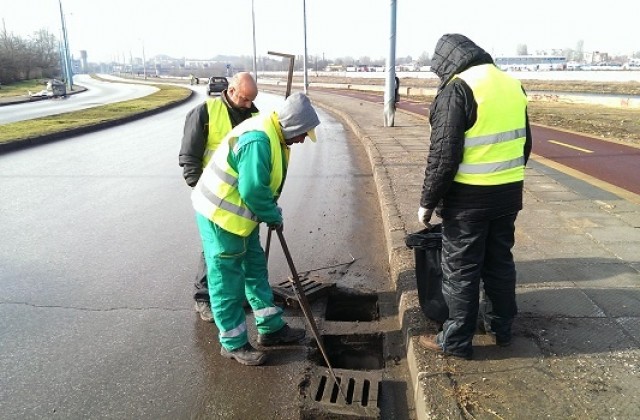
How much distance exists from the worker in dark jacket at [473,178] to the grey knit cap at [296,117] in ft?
2.39

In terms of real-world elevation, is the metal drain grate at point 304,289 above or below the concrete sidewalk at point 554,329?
below

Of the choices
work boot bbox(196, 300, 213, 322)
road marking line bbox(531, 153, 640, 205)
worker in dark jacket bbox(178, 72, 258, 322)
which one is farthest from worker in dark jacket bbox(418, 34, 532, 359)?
road marking line bbox(531, 153, 640, 205)

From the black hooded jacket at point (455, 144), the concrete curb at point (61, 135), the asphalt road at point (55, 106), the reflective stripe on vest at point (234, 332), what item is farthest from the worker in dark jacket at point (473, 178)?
the asphalt road at point (55, 106)

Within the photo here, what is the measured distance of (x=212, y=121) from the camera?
3.78 m

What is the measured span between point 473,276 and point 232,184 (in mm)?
1577

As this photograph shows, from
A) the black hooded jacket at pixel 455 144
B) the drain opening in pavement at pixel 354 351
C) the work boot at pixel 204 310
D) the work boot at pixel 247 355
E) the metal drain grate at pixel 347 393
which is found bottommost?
the drain opening in pavement at pixel 354 351

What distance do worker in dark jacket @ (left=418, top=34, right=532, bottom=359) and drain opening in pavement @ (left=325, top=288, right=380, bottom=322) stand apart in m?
1.19

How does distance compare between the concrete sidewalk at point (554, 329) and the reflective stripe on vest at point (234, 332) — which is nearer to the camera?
the concrete sidewalk at point (554, 329)

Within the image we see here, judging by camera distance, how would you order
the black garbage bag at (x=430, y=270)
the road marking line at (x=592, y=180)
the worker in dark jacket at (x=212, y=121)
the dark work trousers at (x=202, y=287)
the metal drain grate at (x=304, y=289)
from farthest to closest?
the road marking line at (x=592, y=180), the metal drain grate at (x=304, y=289), the dark work trousers at (x=202, y=287), the worker in dark jacket at (x=212, y=121), the black garbage bag at (x=430, y=270)

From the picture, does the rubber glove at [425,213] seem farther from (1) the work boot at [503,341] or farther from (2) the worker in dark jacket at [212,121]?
(2) the worker in dark jacket at [212,121]

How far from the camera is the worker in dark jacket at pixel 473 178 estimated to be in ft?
9.27

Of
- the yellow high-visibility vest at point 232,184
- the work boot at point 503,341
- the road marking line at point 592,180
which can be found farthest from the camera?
the road marking line at point 592,180

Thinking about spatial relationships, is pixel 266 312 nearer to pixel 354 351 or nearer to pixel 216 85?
pixel 354 351

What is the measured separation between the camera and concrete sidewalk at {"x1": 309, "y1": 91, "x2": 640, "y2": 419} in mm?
2693
